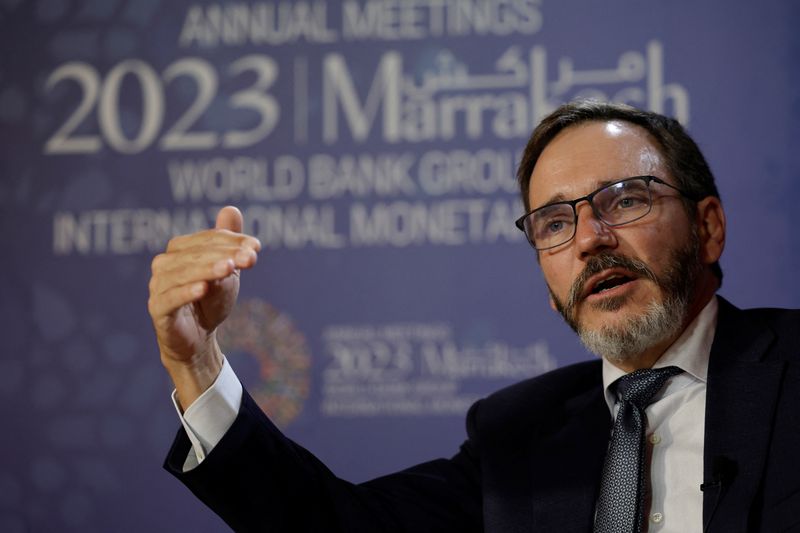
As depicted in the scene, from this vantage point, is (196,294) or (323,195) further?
(323,195)

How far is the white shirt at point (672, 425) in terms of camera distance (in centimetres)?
170

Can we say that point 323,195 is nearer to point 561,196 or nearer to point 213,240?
point 561,196

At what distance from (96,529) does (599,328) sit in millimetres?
1878

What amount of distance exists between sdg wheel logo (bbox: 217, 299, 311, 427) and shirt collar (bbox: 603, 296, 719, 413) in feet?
3.94

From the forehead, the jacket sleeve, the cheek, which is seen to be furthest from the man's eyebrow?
the jacket sleeve

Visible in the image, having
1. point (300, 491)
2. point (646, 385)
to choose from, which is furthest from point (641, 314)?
point (300, 491)

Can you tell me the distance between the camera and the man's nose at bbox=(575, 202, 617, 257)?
6.03ft

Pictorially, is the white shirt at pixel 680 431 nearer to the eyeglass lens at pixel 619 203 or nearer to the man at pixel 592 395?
the man at pixel 592 395

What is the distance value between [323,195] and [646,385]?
4.74 ft

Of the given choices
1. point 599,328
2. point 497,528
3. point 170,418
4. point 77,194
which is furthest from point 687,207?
point 77,194

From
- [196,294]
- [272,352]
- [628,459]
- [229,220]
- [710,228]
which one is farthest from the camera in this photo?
[272,352]

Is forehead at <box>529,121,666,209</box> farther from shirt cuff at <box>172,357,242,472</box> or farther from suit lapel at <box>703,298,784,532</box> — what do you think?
shirt cuff at <box>172,357,242,472</box>

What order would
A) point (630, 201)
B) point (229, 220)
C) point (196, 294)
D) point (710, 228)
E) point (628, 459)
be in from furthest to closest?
1. point (710, 228)
2. point (630, 201)
3. point (628, 459)
4. point (229, 220)
5. point (196, 294)

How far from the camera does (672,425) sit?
180 cm
